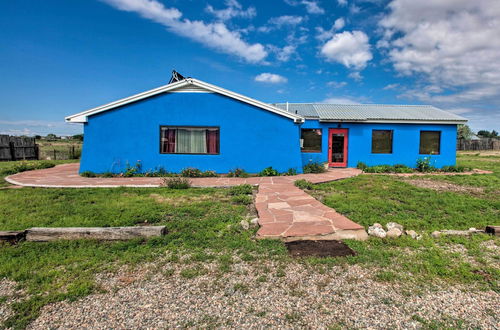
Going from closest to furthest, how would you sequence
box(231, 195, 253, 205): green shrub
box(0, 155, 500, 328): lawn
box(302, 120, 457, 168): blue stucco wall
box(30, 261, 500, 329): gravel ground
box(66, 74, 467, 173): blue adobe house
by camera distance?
1. box(30, 261, 500, 329): gravel ground
2. box(0, 155, 500, 328): lawn
3. box(231, 195, 253, 205): green shrub
4. box(66, 74, 467, 173): blue adobe house
5. box(302, 120, 457, 168): blue stucco wall

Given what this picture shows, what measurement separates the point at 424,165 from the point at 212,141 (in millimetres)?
10854

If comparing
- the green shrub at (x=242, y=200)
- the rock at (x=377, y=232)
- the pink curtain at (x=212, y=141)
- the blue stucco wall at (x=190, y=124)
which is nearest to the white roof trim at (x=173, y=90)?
the blue stucco wall at (x=190, y=124)

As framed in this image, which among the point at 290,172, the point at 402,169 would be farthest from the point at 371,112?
the point at 290,172

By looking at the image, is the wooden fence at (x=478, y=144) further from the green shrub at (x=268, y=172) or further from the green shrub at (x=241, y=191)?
the green shrub at (x=241, y=191)

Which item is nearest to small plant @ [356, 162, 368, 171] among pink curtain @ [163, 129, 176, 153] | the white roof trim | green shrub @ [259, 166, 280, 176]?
the white roof trim

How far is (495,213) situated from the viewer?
541 centimetres

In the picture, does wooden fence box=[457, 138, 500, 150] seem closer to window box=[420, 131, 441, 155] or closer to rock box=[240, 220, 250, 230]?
window box=[420, 131, 441, 155]

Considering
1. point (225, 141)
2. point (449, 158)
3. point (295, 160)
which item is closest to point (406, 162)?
point (449, 158)

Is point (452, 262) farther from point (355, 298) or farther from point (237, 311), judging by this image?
point (237, 311)

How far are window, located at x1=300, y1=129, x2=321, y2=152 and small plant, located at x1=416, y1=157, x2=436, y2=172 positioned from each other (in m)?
5.17

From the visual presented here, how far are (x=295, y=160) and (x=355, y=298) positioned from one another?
858 centimetres

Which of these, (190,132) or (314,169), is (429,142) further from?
(190,132)

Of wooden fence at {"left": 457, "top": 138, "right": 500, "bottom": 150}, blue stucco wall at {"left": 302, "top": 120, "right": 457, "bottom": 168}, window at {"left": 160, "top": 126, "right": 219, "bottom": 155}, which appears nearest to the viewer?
window at {"left": 160, "top": 126, "right": 219, "bottom": 155}

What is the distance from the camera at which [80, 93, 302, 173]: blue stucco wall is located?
10547 millimetres
